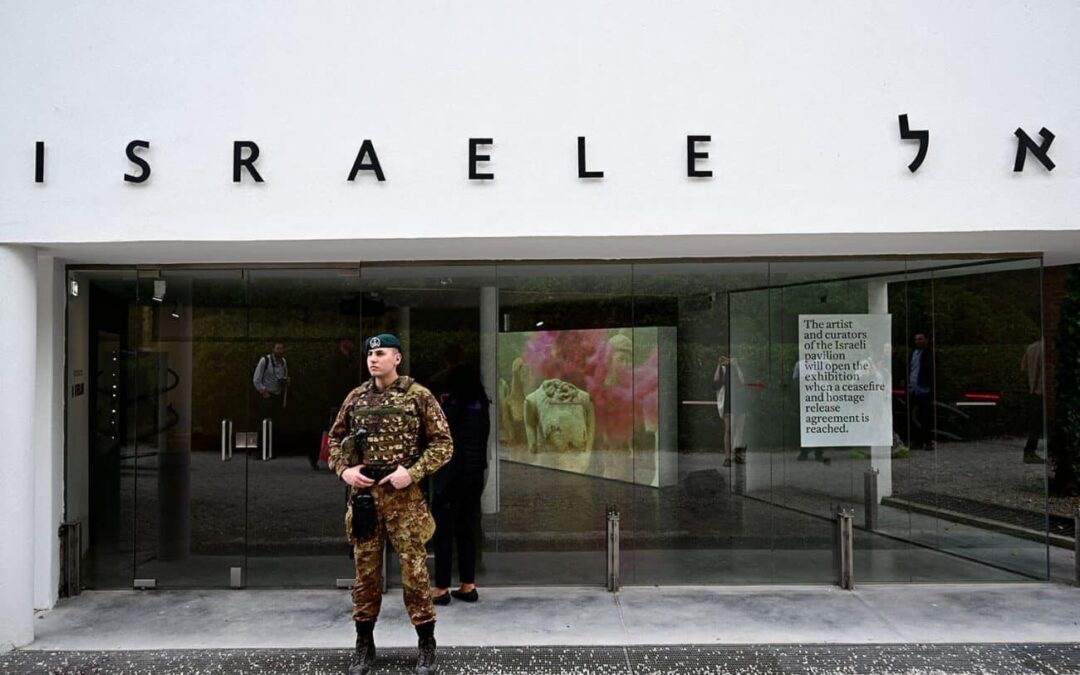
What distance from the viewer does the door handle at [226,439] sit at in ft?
23.4

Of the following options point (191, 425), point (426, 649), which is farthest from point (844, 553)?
point (191, 425)

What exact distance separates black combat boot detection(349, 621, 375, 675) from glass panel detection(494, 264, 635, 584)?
6.74 feet

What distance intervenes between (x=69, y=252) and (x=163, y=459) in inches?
74.8

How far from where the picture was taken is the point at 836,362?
7395mm

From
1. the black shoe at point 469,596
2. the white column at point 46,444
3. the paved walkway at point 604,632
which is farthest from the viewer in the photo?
the black shoe at point 469,596

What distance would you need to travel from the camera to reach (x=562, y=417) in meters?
7.32

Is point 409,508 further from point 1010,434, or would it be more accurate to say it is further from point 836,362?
point 1010,434

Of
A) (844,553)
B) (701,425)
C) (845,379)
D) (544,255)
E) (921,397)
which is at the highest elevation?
(544,255)

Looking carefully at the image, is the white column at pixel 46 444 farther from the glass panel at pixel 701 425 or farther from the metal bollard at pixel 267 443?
the glass panel at pixel 701 425

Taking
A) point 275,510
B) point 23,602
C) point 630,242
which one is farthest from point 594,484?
point 23,602

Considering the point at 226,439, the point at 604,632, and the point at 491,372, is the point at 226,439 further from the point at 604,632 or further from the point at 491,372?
the point at 604,632

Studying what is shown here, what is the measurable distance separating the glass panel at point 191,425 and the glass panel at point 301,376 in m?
0.14

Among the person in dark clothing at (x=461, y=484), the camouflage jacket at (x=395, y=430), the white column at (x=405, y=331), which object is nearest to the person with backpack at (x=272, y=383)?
the white column at (x=405, y=331)

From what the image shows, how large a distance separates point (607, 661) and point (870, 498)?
3.18 m
